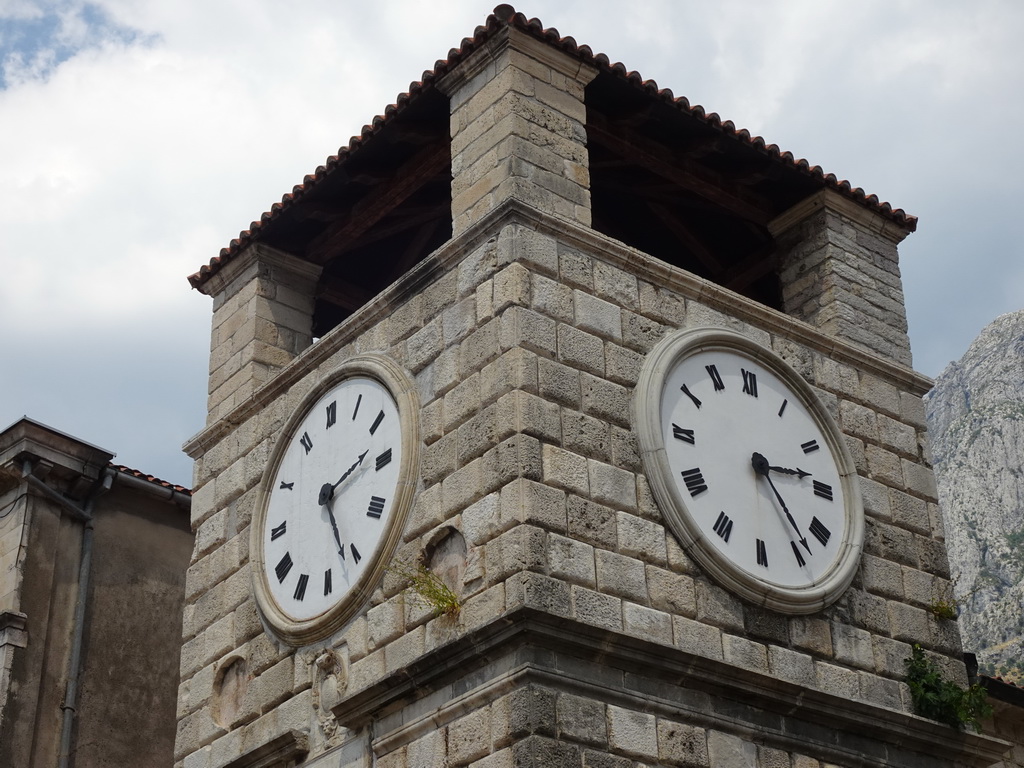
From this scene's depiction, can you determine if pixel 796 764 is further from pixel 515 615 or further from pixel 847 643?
pixel 515 615

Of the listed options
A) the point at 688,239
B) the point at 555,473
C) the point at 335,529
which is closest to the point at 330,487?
the point at 335,529

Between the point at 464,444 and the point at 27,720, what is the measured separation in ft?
17.4

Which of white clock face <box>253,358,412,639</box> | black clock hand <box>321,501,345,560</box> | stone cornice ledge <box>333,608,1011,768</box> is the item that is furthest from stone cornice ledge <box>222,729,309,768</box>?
black clock hand <box>321,501,345,560</box>

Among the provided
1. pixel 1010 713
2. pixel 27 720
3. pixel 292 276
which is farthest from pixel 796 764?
pixel 27 720

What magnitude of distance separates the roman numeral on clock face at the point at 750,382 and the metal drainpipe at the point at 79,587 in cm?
585

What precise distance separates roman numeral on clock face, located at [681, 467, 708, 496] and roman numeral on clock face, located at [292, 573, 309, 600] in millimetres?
2295

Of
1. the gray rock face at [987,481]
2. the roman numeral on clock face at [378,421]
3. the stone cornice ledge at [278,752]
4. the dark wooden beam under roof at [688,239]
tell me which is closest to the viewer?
the stone cornice ledge at [278,752]

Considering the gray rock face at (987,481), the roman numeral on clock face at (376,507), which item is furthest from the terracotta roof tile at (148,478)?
the gray rock face at (987,481)

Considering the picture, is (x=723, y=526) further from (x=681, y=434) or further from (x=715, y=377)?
(x=715, y=377)

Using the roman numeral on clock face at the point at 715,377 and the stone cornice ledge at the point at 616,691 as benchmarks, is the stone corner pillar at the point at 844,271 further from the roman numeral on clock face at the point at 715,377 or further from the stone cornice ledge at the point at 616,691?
the stone cornice ledge at the point at 616,691

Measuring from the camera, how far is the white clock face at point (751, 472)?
8.38m

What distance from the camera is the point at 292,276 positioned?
1105 centimetres

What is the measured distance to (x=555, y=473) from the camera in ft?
25.9

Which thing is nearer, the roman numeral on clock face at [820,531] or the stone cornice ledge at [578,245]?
the stone cornice ledge at [578,245]
